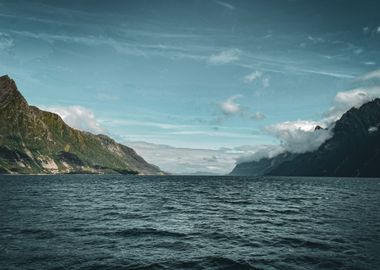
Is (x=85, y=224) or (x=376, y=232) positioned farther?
(x=85, y=224)

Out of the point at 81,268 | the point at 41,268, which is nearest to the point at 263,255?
the point at 81,268

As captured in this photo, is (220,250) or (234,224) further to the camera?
(234,224)

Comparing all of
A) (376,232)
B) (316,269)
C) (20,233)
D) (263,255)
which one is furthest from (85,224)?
(376,232)

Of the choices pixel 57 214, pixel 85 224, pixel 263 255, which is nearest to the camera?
pixel 263 255

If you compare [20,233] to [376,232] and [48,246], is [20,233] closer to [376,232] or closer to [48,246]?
[48,246]

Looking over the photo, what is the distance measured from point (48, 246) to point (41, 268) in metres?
7.55

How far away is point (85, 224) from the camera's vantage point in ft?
153

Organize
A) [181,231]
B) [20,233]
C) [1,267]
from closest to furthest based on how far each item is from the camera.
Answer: [1,267]
[20,233]
[181,231]

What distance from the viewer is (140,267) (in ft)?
88.1

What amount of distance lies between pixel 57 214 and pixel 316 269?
41956mm

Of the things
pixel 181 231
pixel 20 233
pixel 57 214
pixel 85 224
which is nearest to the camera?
pixel 20 233

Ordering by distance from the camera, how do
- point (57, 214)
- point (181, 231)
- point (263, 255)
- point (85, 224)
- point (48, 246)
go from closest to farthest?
1. point (263, 255)
2. point (48, 246)
3. point (181, 231)
4. point (85, 224)
5. point (57, 214)

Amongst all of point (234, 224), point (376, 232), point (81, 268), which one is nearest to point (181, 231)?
point (234, 224)

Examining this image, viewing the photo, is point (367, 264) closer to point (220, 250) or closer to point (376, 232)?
point (220, 250)
